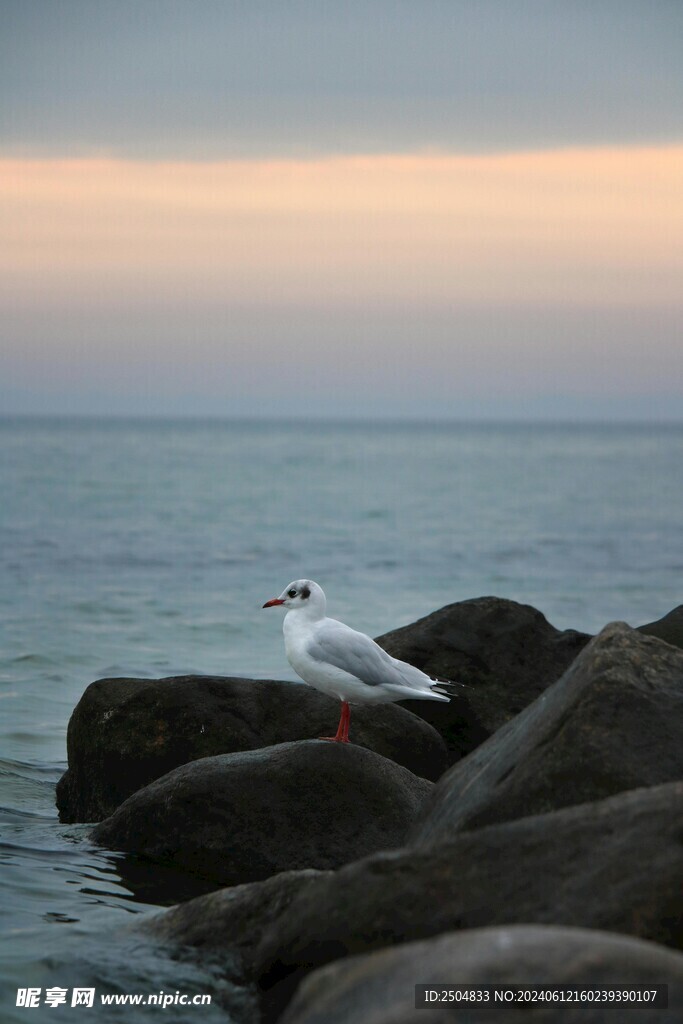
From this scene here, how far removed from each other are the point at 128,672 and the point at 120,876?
26.3 feet

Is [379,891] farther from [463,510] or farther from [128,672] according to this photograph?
[463,510]

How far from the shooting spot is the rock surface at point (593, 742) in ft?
16.8

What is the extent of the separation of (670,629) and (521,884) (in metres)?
5.46

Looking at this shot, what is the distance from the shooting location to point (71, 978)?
17.3 feet

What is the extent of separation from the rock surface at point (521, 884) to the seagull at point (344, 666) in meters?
3.09

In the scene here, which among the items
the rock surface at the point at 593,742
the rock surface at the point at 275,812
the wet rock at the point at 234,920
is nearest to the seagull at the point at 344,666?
the rock surface at the point at 275,812

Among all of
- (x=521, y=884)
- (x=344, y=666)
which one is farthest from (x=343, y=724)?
→ (x=521, y=884)

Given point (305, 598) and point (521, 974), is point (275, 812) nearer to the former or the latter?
point (305, 598)

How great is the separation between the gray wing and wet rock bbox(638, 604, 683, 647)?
2.23m

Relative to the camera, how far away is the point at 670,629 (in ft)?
31.0

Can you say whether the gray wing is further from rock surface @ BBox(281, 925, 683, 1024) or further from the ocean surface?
rock surface @ BBox(281, 925, 683, 1024)

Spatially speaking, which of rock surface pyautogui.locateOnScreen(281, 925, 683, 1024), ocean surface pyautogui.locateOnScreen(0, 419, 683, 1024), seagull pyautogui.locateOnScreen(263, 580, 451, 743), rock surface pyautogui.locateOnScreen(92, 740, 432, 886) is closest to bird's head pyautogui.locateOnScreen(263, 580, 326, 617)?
seagull pyautogui.locateOnScreen(263, 580, 451, 743)

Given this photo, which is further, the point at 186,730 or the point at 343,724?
the point at 186,730

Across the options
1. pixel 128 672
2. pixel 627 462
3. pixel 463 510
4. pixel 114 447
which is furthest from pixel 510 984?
pixel 114 447
